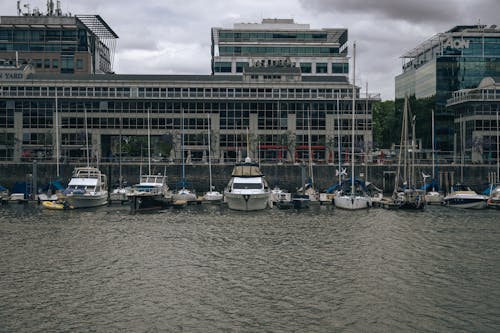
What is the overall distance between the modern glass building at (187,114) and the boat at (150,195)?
42.5 m

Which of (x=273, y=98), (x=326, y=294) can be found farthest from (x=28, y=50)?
(x=326, y=294)

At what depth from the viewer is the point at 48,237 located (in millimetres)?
55469

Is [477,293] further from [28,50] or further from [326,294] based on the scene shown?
[28,50]

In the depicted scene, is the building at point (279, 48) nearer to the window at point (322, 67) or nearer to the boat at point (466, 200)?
the window at point (322, 67)

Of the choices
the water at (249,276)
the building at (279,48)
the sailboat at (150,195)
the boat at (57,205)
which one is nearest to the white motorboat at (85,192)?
the boat at (57,205)

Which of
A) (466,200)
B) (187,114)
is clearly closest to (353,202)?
(466,200)

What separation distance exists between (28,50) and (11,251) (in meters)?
138

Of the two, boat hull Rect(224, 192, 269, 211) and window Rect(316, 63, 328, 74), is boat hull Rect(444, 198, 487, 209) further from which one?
window Rect(316, 63, 328, 74)

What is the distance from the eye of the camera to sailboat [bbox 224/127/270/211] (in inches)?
3049

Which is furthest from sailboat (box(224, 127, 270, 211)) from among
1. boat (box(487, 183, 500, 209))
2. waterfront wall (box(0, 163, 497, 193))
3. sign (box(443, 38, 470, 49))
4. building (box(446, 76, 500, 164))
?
sign (box(443, 38, 470, 49))

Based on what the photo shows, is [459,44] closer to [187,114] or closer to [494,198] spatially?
[187,114]

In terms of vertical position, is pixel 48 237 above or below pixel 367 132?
below

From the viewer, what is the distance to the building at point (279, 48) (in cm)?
16675

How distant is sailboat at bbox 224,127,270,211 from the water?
1001cm
